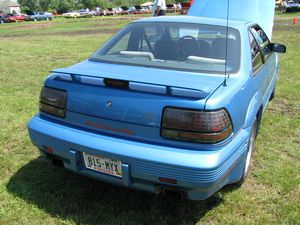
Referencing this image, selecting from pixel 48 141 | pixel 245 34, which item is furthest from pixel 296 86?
pixel 48 141

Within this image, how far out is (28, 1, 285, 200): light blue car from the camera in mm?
2410

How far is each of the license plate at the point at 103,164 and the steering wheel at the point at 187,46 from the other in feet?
3.86

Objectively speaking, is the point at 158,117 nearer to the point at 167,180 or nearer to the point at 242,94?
the point at 167,180

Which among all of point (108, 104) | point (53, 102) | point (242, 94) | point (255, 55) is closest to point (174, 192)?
point (108, 104)

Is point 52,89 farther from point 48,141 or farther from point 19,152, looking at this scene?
point 19,152

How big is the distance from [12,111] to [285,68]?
5884 mm

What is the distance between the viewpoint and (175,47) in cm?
334

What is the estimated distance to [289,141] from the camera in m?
4.29

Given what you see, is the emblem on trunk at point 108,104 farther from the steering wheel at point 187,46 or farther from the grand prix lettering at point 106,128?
the steering wheel at point 187,46

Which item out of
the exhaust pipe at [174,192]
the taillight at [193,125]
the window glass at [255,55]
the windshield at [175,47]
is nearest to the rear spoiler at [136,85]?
the taillight at [193,125]

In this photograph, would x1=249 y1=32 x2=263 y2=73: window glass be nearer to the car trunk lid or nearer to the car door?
the car door

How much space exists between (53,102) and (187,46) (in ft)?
4.36

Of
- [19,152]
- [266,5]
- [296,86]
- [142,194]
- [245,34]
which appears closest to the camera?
[142,194]

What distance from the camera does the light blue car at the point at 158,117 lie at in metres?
2.41
